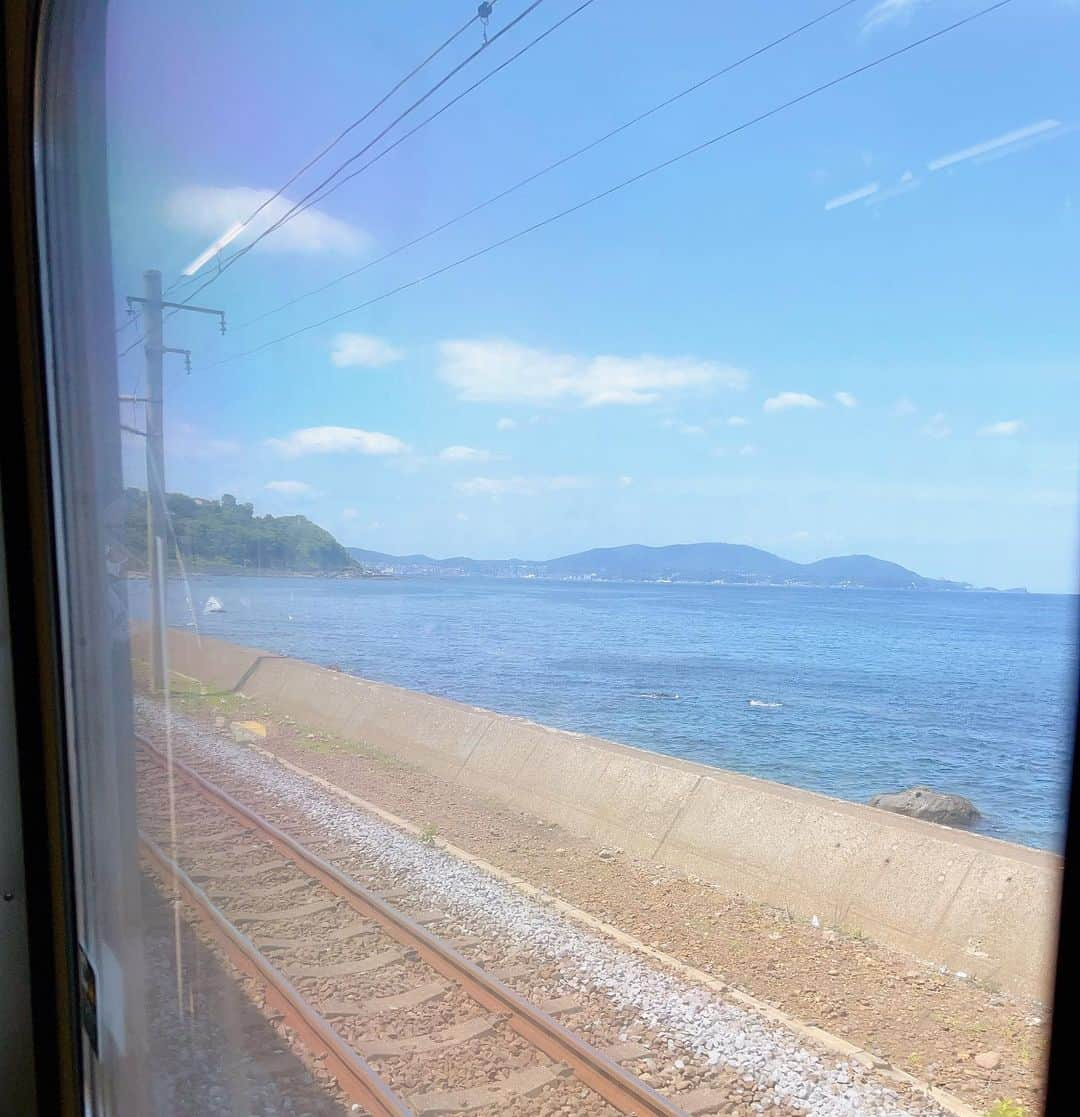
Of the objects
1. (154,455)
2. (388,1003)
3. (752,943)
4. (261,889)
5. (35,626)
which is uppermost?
(154,455)

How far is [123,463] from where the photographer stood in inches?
65.2

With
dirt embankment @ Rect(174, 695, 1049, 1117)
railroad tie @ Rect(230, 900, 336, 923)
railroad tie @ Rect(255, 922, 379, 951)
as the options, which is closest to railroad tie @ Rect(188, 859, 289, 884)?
railroad tie @ Rect(230, 900, 336, 923)

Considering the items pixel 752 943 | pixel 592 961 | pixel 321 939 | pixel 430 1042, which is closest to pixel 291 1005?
pixel 430 1042

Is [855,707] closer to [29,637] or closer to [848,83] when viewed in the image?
[848,83]

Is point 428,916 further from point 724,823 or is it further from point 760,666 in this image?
point 760,666

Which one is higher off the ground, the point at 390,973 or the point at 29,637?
the point at 29,637

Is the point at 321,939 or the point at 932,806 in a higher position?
the point at 932,806

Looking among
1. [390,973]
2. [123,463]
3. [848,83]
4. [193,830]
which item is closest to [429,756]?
[193,830]

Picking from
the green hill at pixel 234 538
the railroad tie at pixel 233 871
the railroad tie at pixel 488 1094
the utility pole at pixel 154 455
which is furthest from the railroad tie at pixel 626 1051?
the green hill at pixel 234 538

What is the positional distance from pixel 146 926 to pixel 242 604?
137 cm

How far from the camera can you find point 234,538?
2529 millimetres

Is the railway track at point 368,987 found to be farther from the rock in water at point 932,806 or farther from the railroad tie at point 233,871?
the rock in water at point 932,806

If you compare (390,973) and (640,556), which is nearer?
(390,973)

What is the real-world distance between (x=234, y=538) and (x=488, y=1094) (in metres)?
1.63
